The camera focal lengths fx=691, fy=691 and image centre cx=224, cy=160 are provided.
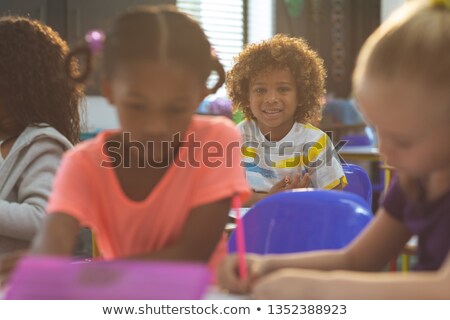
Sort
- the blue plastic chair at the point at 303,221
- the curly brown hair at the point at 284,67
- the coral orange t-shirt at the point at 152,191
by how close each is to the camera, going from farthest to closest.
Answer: the curly brown hair at the point at 284,67
the blue plastic chair at the point at 303,221
the coral orange t-shirt at the point at 152,191

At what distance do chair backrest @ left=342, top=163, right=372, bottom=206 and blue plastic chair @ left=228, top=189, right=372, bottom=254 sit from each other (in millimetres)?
752

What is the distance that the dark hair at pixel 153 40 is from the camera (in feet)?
1.22

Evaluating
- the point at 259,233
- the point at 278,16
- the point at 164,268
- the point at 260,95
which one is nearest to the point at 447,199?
the point at 164,268

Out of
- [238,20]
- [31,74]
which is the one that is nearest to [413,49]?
[31,74]

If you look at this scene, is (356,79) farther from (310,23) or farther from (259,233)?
(310,23)

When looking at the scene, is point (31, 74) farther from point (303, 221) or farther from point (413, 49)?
point (413, 49)

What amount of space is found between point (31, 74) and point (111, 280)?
1.71ft

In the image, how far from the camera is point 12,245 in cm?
92

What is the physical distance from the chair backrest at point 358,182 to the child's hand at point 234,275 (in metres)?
1.10

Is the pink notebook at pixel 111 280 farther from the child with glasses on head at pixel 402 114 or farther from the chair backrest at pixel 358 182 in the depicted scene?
the chair backrest at pixel 358 182

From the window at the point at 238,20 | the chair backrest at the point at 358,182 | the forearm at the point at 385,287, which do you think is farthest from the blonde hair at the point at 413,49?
the window at the point at 238,20

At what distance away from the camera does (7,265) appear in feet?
1.29
